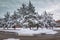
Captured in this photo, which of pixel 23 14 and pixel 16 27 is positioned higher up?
pixel 23 14

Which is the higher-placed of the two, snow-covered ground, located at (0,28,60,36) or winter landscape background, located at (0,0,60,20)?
winter landscape background, located at (0,0,60,20)

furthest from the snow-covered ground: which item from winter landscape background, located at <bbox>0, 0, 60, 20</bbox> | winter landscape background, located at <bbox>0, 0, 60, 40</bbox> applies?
winter landscape background, located at <bbox>0, 0, 60, 20</bbox>

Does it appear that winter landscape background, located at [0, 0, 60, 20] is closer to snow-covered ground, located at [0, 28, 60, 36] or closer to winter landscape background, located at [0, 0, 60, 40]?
winter landscape background, located at [0, 0, 60, 40]

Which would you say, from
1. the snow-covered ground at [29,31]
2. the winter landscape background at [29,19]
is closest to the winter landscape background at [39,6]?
the winter landscape background at [29,19]

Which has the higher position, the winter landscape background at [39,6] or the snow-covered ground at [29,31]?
the winter landscape background at [39,6]

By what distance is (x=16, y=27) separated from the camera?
4367 mm

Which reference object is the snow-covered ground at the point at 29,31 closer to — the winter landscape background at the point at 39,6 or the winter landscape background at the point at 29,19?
the winter landscape background at the point at 29,19

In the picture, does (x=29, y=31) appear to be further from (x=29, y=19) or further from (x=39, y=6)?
(x=39, y=6)

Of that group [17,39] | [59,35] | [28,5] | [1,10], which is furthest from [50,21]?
[1,10]

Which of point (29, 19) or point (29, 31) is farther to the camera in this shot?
point (29, 19)

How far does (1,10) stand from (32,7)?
105 centimetres

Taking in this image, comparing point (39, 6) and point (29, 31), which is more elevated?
point (39, 6)

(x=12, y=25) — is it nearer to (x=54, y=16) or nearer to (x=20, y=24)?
(x=20, y=24)

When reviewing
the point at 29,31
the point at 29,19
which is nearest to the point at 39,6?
the point at 29,19
